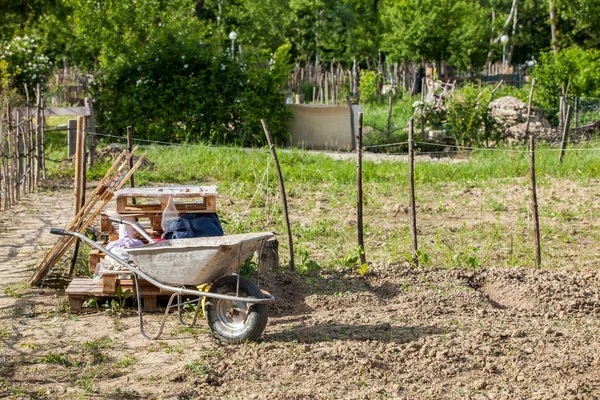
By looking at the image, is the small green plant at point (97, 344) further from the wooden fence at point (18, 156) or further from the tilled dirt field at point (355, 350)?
the wooden fence at point (18, 156)

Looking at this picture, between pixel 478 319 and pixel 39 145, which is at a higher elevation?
pixel 39 145

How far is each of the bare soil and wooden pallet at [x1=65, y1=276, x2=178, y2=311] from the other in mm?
140

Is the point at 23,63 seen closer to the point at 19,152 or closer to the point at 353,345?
the point at 19,152

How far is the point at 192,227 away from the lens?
6.95m

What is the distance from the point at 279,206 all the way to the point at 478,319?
17.1 ft

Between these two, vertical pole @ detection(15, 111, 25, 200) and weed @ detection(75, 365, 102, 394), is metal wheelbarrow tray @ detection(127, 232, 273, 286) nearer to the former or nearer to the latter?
weed @ detection(75, 365, 102, 394)

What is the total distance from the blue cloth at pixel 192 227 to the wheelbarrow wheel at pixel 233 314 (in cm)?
90

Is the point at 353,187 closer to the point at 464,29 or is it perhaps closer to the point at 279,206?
the point at 279,206

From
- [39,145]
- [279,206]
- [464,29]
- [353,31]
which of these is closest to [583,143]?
[279,206]

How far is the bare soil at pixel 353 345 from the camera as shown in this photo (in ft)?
16.5

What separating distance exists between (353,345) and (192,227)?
191 cm

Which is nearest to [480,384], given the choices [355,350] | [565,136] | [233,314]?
[355,350]

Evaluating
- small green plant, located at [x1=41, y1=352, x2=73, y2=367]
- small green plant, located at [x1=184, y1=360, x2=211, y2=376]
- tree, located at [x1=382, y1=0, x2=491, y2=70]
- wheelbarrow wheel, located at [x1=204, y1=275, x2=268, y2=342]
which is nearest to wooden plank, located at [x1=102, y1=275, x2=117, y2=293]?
wheelbarrow wheel, located at [x1=204, y1=275, x2=268, y2=342]

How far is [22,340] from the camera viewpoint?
19.6 ft
